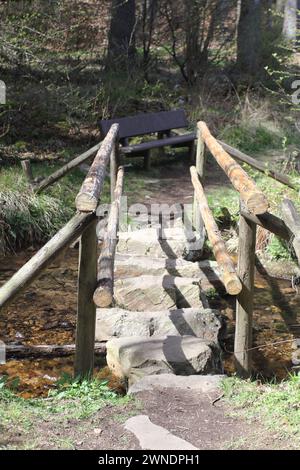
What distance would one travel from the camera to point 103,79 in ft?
41.6

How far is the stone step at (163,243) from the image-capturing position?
762 centimetres

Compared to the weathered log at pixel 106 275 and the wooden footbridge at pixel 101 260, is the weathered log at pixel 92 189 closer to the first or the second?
the wooden footbridge at pixel 101 260

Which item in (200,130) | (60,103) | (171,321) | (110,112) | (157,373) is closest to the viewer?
(157,373)

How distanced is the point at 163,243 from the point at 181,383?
11.8ft

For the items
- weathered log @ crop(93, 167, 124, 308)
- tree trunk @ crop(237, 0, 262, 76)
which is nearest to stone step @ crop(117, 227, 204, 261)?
weathered log @ crop(93, 167, 124, 308)

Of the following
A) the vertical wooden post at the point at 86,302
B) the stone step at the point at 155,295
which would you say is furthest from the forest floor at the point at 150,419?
the stone step at the point at 155,295

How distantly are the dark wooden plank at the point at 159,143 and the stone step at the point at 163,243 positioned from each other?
98.1 inches

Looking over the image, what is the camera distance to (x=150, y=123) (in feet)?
36.4

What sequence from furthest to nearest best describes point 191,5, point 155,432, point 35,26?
point 191,5 < point 35,26 < point 155,432

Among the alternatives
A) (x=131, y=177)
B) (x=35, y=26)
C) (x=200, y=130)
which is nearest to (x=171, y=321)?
(x=200, y=130)

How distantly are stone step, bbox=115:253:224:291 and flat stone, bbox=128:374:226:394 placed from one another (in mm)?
2667

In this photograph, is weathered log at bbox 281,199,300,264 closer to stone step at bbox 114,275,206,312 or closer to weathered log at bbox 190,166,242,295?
weathered log at bbox 190,166,242,295

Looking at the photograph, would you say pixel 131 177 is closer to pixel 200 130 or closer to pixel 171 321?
pixel 200 130
